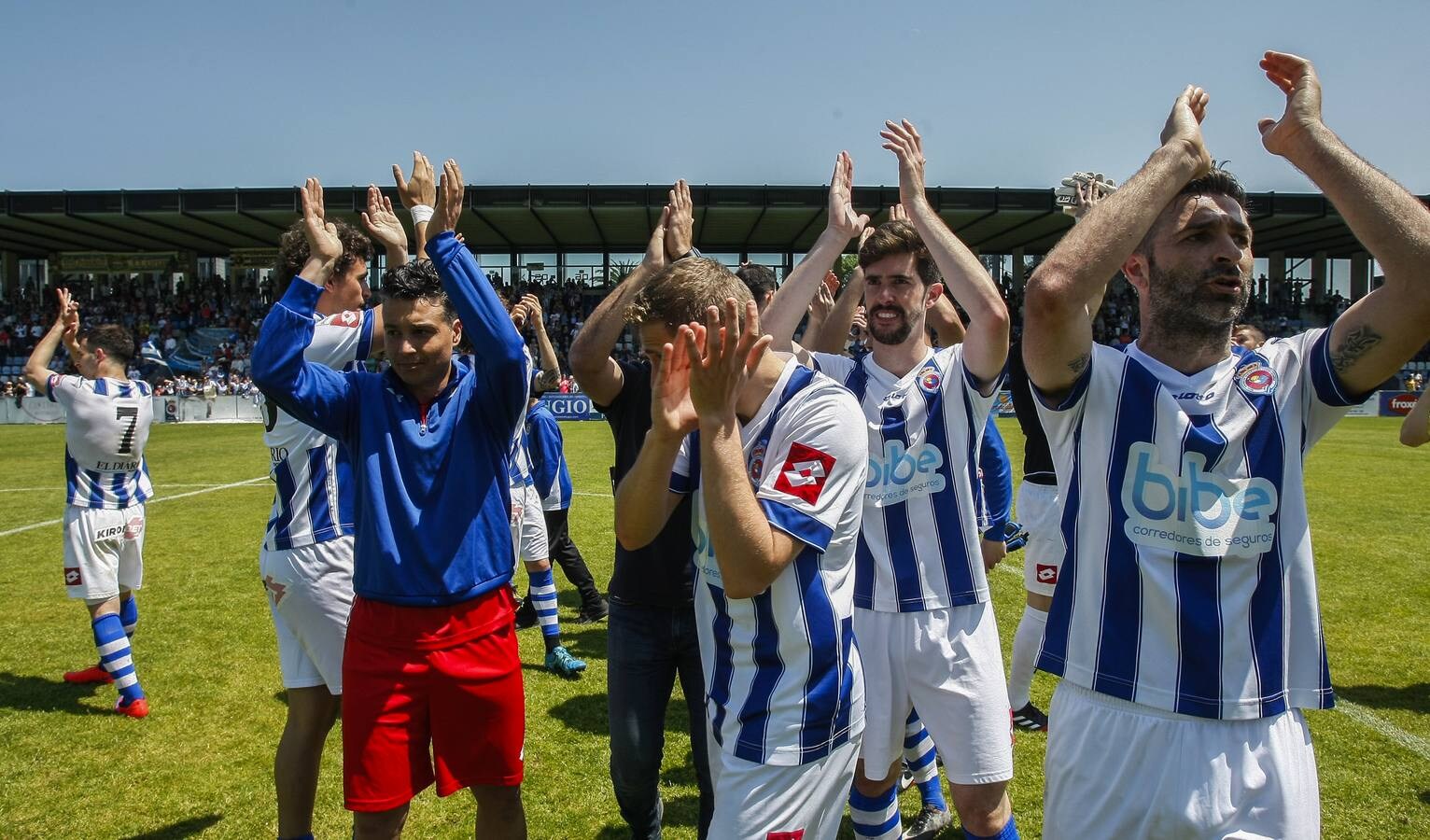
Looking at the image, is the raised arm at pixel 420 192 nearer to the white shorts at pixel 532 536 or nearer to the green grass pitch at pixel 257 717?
the green grass pitch at pixel 257 717

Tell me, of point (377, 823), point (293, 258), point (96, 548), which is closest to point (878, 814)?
point (377, 823)

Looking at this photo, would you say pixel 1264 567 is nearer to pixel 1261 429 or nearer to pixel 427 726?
pixel 1261 429

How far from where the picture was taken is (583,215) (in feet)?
123

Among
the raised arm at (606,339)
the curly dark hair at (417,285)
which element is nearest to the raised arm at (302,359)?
the curly dark hair at (417,285)

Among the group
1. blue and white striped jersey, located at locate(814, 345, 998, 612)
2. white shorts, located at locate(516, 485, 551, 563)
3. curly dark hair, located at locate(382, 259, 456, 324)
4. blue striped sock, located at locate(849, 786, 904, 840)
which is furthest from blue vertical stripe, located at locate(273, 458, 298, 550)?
white shorts, located at locate(516, 485, 551, 563)

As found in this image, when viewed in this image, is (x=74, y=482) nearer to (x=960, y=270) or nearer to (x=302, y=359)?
(x=302, y=359)

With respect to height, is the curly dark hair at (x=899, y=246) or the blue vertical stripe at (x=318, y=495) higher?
the curly dark hair at (x=899, y=246)

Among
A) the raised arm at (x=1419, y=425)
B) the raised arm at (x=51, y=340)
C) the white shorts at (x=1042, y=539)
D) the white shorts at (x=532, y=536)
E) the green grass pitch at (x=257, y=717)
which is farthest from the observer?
the white shorts at (x=532, y=536)

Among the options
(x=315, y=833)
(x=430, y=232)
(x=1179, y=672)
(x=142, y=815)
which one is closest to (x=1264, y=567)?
(x=1179, y=672)

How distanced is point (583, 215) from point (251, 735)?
33796 millimetres

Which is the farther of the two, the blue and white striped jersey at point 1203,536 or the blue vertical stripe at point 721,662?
the blue vertical stripe at point 721,662

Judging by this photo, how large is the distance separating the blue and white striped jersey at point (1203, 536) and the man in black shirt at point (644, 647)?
1.42 meters

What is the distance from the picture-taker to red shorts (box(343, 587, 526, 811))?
9.75ft

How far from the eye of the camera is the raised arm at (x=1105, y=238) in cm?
202
